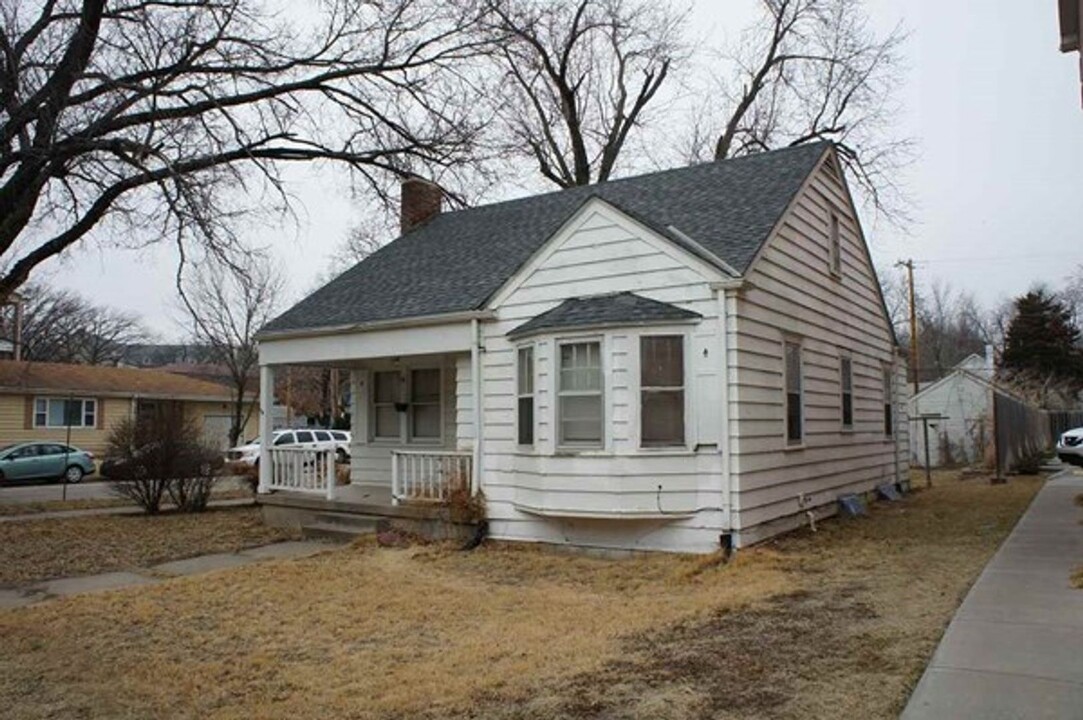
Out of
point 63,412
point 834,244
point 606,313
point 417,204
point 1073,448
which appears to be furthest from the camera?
point 63,412

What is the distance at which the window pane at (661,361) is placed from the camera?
10039 mm

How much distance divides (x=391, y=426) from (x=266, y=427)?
220cm

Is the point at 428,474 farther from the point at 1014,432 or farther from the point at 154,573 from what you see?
the point at 1014,432

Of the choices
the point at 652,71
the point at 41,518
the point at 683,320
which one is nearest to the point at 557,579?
the point at 683,320

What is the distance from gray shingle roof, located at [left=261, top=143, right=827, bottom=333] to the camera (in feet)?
37.2

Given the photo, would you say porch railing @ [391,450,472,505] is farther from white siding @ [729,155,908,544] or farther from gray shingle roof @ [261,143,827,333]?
white siding @ [729,155,908,544]

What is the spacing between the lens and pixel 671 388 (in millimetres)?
10031

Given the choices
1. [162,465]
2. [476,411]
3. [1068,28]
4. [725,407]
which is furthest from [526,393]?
[162,465]

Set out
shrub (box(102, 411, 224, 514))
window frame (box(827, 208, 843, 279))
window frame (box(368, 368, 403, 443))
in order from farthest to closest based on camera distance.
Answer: shrub (box(102, 411, 224, 514))
window frame (box(368, 368, 403, 443))
window frame (box(827, 208, 843, 279))

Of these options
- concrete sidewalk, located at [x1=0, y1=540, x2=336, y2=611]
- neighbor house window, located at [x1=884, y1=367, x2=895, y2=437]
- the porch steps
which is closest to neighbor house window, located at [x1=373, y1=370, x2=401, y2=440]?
the porch steps

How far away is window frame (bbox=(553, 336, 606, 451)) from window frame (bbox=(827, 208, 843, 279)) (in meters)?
5.41

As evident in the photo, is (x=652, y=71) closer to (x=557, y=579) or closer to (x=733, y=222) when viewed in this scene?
(x=733, y=222)

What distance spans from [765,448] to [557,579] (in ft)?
10.6

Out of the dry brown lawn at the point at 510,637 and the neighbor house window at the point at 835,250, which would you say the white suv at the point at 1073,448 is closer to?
the neighbor house window at the point at 835,250
